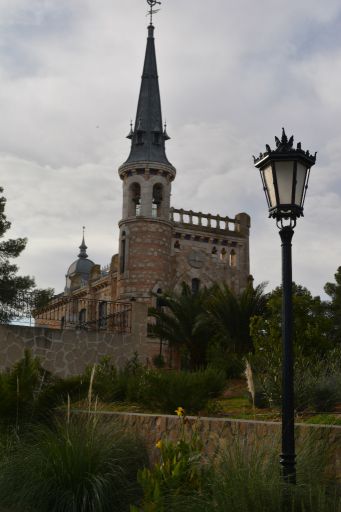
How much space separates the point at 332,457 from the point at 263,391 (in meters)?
4.39

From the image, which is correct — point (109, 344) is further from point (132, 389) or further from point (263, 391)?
point (263, 391)

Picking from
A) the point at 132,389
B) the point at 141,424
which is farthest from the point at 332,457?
the point at 132,389

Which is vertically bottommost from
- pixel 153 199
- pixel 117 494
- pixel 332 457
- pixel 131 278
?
pixel 117 494

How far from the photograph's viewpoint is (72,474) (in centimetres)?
695

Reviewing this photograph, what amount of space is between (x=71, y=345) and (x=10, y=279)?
9268 millimetres

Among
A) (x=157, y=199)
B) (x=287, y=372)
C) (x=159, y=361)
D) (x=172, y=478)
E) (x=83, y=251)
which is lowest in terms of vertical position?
(x=172, y=478)

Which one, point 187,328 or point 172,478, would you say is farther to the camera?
point 187,328

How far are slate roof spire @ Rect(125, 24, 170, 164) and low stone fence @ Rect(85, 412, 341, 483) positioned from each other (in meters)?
29.6

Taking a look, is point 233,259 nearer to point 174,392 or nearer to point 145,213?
point 145,213

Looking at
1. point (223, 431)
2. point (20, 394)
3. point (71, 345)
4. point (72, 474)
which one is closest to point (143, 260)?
point (71, 345)

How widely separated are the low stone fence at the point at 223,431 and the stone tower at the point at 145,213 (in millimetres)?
26842

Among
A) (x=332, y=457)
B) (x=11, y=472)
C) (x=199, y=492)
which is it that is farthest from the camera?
(x=11, y=472)

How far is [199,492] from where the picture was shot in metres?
5.77

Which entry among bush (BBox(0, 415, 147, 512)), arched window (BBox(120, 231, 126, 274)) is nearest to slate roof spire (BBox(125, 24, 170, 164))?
arched window (BBox(120, 231, 126, 274))
